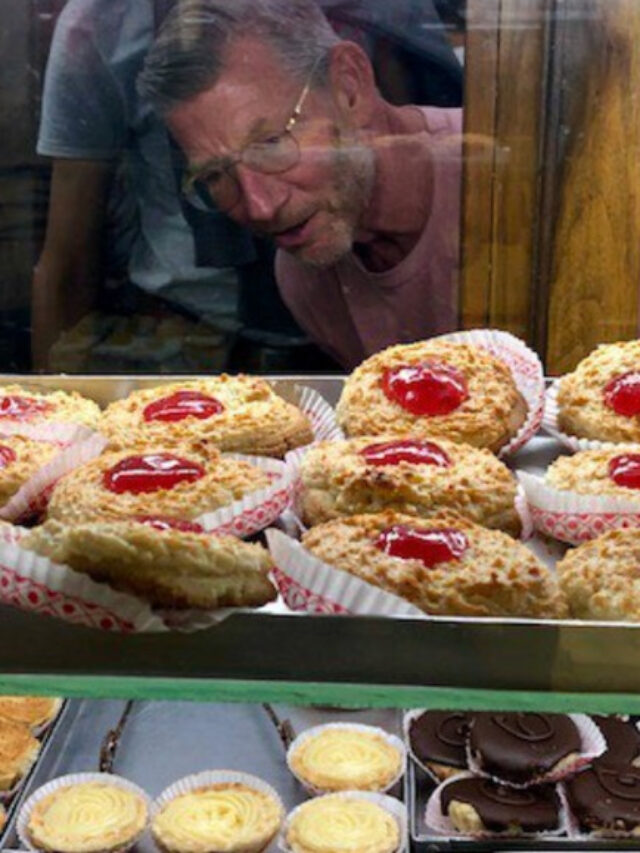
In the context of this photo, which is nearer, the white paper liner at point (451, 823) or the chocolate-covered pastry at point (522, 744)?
the white paper liner at point (451, 823)

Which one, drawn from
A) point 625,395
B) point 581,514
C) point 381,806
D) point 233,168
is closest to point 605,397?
point 625,395

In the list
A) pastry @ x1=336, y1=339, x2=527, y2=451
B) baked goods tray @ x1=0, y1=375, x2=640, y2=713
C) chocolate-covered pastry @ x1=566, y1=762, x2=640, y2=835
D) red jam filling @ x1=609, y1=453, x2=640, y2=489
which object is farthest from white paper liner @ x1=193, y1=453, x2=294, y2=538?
chocolate-covered pastry @ x1=566, y1=762, x2=640, y2=835

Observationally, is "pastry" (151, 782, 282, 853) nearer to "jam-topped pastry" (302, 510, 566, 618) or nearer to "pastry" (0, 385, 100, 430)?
"pastry" (0, 385, 100, 430)

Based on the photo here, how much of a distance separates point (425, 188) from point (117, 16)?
78cm

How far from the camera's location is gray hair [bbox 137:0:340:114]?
2674mm

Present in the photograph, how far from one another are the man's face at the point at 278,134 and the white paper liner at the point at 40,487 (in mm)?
1107

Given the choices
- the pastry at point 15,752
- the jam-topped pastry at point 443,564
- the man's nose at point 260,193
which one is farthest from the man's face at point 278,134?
the jam-topped pastry at point 443,564

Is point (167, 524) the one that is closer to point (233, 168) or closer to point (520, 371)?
point (520, 371)

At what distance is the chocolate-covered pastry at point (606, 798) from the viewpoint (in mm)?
2414

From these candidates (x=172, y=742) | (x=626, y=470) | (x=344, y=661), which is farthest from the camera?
(x=172, y=742)

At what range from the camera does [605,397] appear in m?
2.06

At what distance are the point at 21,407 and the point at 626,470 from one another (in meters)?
0.98

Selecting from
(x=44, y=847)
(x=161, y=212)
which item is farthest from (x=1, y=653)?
(x=161, y=212)

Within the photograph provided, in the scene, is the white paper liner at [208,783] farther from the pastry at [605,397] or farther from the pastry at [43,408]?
the pastry at [605,397]
